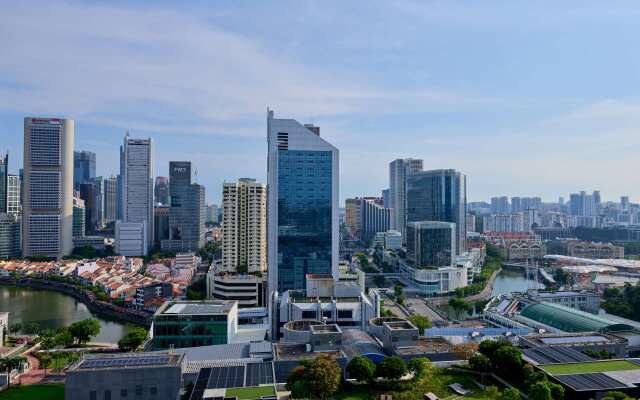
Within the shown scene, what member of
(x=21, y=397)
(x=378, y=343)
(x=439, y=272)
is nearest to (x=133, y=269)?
(x=439, y=272)

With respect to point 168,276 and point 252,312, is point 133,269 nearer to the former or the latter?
point 168,276

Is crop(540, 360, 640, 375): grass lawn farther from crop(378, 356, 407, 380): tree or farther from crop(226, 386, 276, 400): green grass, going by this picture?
crop(226, 386, 276, 400): green grass

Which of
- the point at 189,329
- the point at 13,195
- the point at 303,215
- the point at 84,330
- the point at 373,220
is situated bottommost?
the point at 84,330

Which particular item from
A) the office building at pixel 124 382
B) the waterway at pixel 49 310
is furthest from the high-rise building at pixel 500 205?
the office building at pixel 124 382

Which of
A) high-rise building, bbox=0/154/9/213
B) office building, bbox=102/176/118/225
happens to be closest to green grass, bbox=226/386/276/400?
high-rise building, bbox=0/154/9/213

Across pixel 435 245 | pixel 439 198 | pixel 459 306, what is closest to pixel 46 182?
pixel 435 245

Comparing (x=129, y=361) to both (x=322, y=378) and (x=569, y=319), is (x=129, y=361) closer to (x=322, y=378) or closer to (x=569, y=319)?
(x=322, y=378)
